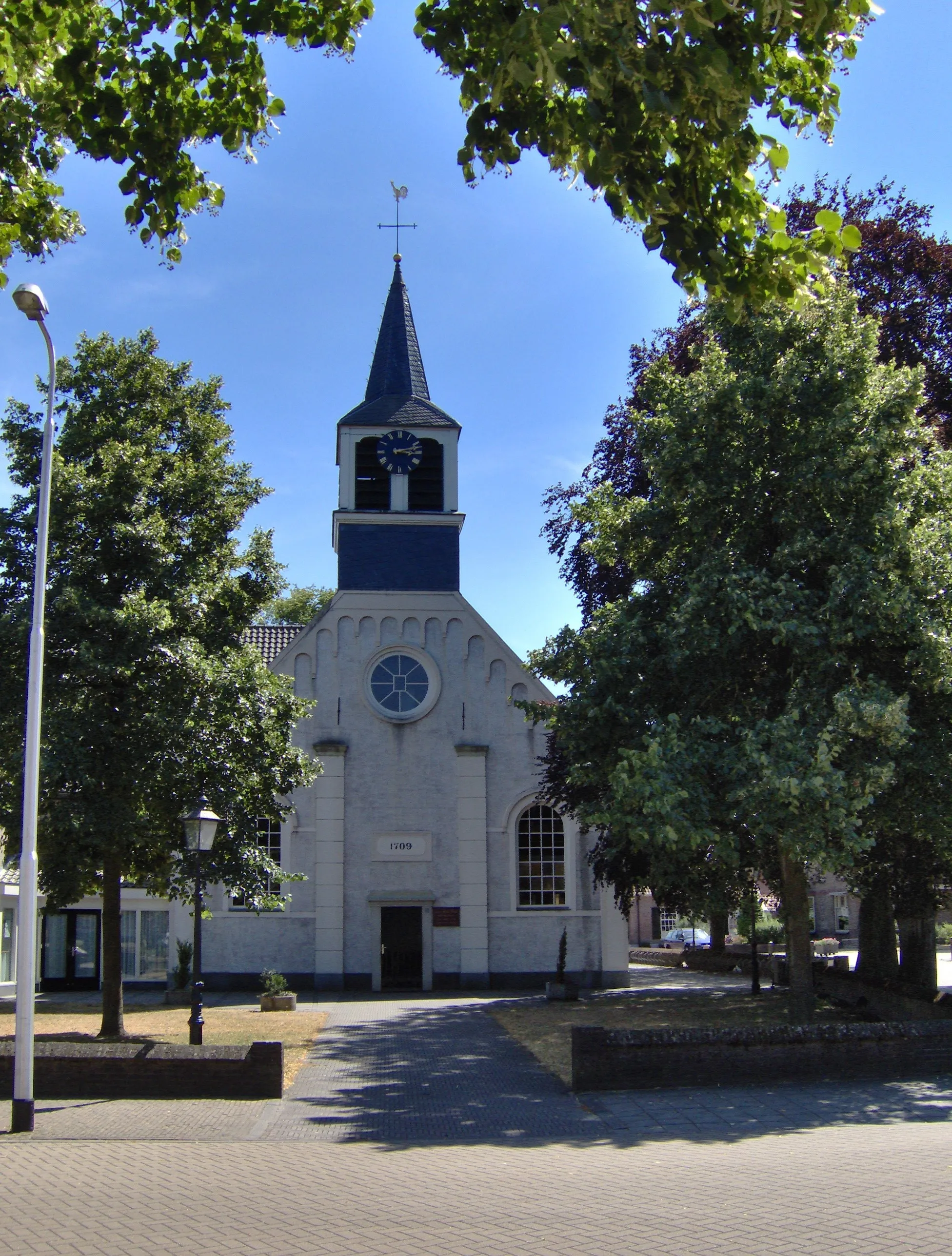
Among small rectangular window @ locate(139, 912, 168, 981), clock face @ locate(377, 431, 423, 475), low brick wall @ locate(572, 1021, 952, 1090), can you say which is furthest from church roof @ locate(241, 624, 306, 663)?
low brick wall @ locate(572, 1021, 952, 1090)

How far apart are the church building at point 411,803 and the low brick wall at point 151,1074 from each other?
1466 cm

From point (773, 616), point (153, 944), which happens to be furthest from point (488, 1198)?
point (153, 944)

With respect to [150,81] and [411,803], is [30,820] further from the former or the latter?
[411,803]

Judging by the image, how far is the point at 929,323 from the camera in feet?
75.0

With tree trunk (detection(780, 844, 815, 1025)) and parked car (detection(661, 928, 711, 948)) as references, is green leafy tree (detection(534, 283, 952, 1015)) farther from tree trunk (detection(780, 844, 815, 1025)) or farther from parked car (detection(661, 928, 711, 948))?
parked car (detection(661, 928, 711, 948))

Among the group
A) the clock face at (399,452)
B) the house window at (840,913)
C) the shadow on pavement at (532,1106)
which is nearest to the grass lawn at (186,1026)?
the shadow on pavement at (532,1106)

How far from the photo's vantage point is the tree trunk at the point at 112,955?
17.5m

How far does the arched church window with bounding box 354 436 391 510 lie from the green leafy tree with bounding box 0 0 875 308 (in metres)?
22.4

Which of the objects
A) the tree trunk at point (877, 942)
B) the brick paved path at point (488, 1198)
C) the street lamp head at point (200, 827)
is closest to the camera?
the brick paved path at point (488, 1198)

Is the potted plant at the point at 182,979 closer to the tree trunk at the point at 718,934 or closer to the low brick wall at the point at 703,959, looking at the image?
the low brick wall at the point at 703,959

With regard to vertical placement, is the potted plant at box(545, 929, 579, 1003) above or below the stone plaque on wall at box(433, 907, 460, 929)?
below

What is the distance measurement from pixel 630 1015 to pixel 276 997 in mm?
7379

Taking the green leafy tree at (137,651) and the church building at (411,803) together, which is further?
the church building at (411,803)

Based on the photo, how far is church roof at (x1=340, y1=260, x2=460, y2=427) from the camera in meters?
31.3
